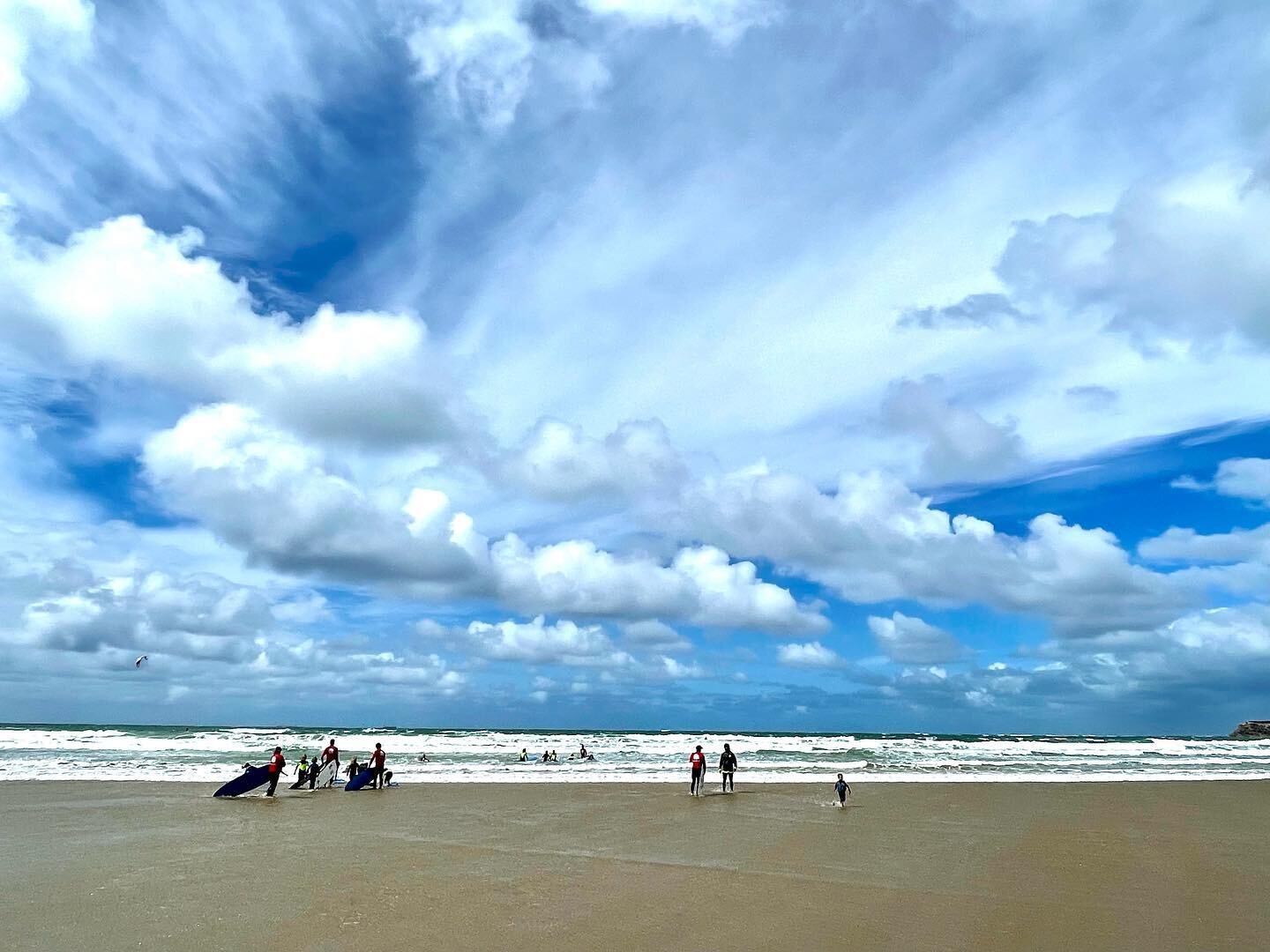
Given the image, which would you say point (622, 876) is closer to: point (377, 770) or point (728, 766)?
point (728, 766)

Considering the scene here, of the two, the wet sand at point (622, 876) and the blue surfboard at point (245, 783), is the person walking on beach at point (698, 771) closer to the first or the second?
the wet sand at point (622, 876)

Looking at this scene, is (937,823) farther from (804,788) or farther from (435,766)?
(435,766)

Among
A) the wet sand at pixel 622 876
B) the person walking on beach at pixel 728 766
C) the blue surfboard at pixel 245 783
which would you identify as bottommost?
the wet sand at pixel 622 876

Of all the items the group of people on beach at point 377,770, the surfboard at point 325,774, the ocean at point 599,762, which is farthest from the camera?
the ocean at point 599,762

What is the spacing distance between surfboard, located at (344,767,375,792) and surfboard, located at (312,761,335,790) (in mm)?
1012

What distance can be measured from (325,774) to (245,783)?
4403mm

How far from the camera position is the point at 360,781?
27.4 m

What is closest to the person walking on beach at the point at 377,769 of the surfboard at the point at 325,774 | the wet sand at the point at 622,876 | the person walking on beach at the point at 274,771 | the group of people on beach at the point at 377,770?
the group of people on beach at the point at 377,770

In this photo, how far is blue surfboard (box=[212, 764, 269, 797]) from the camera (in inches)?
972

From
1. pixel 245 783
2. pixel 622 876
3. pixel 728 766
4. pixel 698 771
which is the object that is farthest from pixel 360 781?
pixel 622 876

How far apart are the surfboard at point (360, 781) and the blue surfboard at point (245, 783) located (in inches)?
105

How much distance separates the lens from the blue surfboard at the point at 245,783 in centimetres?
2469

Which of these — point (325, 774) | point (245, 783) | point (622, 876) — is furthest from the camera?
point (325, 774)

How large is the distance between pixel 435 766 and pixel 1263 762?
5438 cm
